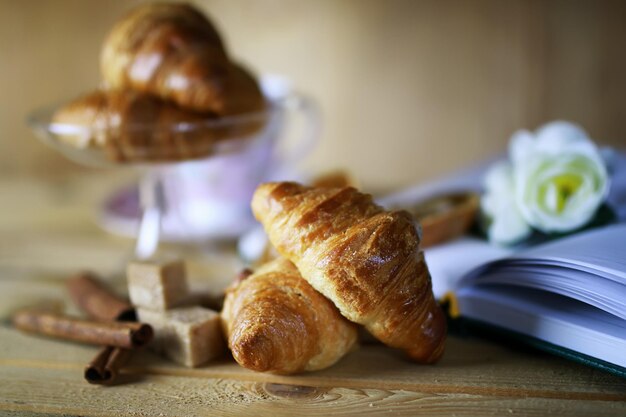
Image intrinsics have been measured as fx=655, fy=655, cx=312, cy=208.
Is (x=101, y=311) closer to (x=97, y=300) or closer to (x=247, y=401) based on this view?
(x=97, y=300)

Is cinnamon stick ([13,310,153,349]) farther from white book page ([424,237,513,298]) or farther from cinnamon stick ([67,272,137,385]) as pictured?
white book page ([424,237,513,298])

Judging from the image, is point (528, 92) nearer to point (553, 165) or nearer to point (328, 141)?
point (328, 141)

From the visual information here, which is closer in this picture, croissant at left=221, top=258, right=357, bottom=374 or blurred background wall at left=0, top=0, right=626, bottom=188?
croissant at left=221, top=258, right=357, bottom=374

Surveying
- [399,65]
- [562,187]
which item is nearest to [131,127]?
[562,187]

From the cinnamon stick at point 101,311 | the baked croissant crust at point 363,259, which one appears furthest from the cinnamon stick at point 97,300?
the baked croissant crust at point 363,259

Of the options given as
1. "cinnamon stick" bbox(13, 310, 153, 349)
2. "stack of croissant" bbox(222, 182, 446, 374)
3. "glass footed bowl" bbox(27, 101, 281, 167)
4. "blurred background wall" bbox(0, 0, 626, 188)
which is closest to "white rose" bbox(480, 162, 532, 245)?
"stack of croissant" bbox(222, 182, 446, 374)

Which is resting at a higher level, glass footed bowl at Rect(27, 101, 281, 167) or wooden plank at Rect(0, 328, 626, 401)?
glass footed bowl at Rect(27, 101, 281, 167)
